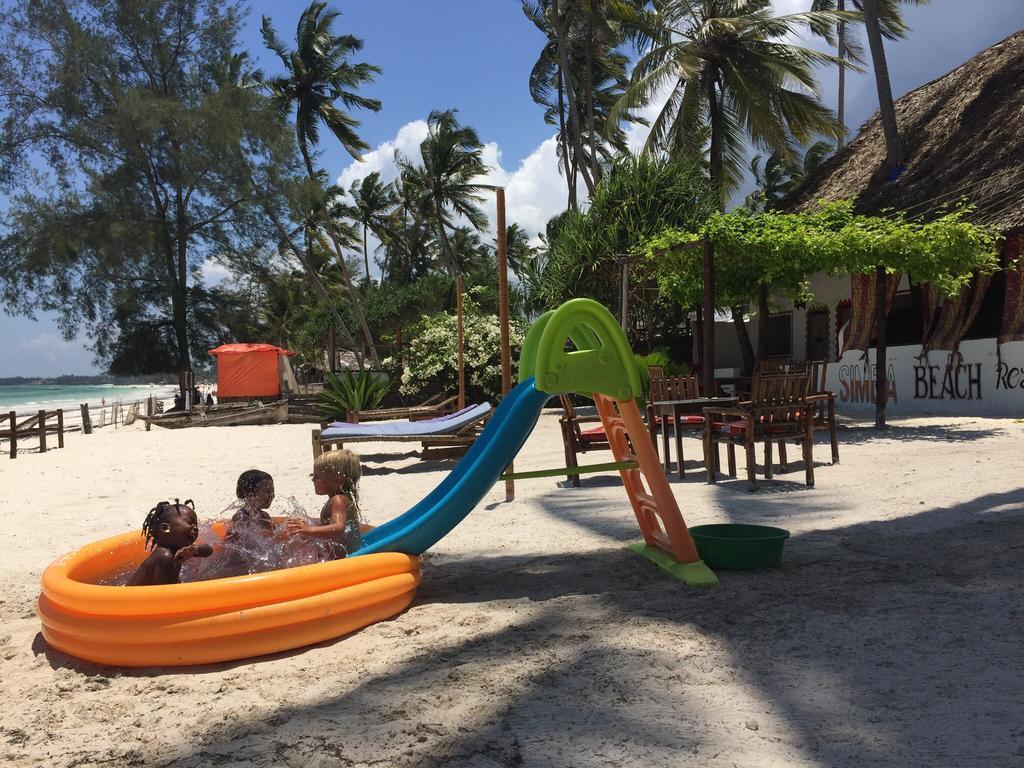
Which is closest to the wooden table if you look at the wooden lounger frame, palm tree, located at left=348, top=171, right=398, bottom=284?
the wooden lounger frame

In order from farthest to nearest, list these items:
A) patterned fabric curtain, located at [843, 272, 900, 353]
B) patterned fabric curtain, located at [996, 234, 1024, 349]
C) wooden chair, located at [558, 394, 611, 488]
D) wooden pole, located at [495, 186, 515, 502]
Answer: patterned fabric curtain, located at [843, 272, 900, 353]
patterned fabric curtain, located at [996, 234, 1024, 349]
wooden chair, located at [558, 394, 611, 488]
wooden pole, located at [495, 186, 515, 502]

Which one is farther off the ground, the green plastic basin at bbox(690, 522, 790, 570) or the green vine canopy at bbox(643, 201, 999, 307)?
the green vine canopy at bbox(643, 201, 999, 307)

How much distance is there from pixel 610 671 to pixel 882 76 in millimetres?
15521

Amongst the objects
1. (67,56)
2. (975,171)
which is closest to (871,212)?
(975,171)

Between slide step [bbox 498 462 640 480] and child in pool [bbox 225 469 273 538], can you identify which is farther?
slide step [bbox 498 462 640 480]

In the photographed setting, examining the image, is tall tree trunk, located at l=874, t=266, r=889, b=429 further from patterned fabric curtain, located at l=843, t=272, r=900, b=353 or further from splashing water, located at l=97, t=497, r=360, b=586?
splashing water, located at l=97, t=497, r=360, b=586

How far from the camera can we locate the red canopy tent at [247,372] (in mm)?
25359

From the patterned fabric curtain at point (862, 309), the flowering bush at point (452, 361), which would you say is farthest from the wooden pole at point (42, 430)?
the patterned fabric curtain at point (862, 309)

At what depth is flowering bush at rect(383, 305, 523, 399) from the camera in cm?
1814

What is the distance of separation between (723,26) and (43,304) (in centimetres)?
2202

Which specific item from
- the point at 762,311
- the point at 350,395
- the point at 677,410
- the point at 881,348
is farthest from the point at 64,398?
the point at 677,410

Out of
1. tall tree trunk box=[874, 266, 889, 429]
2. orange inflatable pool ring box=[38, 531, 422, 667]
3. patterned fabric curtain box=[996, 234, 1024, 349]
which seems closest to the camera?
orange inflatable pool ring box=[38, 531, 422, 667]

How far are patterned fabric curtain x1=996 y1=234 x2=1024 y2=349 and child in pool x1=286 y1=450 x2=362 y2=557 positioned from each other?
11.1 meters

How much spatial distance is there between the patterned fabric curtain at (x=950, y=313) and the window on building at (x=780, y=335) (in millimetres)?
4607
